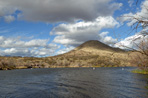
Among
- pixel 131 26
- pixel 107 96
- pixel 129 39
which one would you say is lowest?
pixel 107 96

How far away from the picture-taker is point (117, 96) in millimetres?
27844

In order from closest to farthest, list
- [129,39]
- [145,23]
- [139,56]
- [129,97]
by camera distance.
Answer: [145,23]
[129,39]
[129,97]
[139,56]

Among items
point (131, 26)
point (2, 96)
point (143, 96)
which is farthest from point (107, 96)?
point (131, 26)

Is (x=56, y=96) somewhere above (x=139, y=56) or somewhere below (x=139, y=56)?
below

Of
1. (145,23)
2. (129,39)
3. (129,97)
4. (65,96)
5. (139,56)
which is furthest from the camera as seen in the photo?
(139,56)

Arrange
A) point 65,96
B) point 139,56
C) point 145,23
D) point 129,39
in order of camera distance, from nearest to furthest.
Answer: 1. point 145,23
2. point 129,39
3. point 65,96
4. point 139,56

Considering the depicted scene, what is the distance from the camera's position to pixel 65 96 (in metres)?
28.8

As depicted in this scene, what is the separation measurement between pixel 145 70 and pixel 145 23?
7364 centimetres

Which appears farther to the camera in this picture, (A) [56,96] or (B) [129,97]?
(A) [56,96]

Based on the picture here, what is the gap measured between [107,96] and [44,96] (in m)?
13.4

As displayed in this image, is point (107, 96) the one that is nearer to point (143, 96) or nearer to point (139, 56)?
point (143, 96)

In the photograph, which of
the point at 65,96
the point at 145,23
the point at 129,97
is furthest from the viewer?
the point at 65,96

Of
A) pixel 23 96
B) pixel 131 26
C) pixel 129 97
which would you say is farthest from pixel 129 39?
pixel 23 96

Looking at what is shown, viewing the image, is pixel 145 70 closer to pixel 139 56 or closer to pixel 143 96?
pixel 139 56
